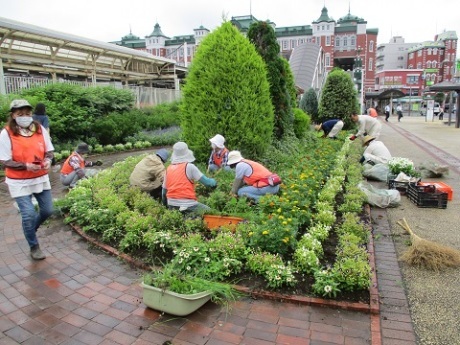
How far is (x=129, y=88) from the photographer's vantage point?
16.4m

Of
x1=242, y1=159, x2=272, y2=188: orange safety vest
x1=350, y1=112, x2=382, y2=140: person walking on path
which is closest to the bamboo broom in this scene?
x1=242, y1=159, x2=272, y2=188: orange safety vest

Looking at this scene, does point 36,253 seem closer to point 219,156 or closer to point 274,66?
point 219,156

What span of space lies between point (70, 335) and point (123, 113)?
1177 centimetres

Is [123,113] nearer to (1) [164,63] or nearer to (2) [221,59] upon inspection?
(2) [221,59]

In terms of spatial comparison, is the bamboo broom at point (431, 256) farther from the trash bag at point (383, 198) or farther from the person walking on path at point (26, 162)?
the person walking on path at point (26, 162)

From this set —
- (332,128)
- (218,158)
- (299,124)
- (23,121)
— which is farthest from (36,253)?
(332,128)

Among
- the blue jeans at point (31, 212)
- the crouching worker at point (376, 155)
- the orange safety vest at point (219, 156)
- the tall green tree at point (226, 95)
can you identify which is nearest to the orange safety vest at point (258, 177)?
the orange safety vest at point (219, 156)

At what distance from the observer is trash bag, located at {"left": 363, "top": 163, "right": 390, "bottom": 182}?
26.2 feet

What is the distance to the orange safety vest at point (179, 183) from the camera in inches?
187

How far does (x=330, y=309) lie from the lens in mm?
3174

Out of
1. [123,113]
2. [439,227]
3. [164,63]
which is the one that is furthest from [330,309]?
[164,63]

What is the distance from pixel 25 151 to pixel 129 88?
43.3 feet

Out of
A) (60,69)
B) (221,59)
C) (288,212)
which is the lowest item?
(288,212)

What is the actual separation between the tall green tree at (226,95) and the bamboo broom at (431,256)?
12.1ft
